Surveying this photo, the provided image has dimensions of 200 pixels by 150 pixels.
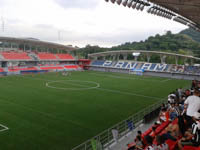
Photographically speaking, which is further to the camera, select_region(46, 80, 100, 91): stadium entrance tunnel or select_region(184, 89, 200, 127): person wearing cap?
select_region(46, 80, 100, 91): stadium entrance tunnel

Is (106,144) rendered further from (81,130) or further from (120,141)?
(81,130)

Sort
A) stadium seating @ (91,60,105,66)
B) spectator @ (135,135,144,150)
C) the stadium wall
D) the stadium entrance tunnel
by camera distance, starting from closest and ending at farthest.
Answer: spectator @ (135,135,144,150)
the stadium entrance tunnel
the stadium wall
stadium seating @ (91,60,105,66)

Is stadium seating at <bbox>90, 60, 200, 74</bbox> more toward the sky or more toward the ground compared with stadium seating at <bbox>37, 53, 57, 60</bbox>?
more toward the ground

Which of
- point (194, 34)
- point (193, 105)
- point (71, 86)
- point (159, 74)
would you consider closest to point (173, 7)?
point (193, 105)

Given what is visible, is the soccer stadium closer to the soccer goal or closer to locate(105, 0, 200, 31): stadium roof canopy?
locate(105, 0, 200, 31): stadium roof canopy

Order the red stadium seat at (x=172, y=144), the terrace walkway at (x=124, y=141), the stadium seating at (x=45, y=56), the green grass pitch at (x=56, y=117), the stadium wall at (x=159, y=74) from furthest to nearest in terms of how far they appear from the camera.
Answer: the stadium seating at (x=45, y=56) < the stadium wall at (x=159, y=74) < the green grass pitch at (x=56, y=117) < the terrace walkway at (x=124, y=141) < the red stadium seat at (x=172, y=144)

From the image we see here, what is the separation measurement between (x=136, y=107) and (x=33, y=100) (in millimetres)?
10337

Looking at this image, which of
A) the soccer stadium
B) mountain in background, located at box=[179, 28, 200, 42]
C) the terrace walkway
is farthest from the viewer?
mountain in background, located at box=[179, 28, 200, 42]

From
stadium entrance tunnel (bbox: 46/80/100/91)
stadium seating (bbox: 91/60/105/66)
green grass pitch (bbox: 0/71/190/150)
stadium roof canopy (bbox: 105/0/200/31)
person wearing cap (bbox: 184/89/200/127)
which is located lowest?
green grass pitch (bbox: 0/71/190/150)

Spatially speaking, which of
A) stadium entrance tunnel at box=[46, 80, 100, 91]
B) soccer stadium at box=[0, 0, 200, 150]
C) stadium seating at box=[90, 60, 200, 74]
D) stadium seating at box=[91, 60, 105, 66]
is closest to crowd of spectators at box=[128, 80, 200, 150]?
soccer stadium at box=[0, 0, 200, 150]

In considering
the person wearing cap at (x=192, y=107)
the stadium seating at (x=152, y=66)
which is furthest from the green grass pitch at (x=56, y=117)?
the stadium seating at (x=152, y=66)

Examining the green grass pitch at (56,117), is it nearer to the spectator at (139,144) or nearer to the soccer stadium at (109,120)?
the soccer stadium at (109,120)

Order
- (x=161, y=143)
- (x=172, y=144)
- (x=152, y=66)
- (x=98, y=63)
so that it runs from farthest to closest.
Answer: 1. (x=98, y=63)
2. (x=152, y=66)
3. (x=172, y=144)
4. (x=161, y=143)

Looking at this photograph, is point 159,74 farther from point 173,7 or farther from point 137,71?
point 173,7
